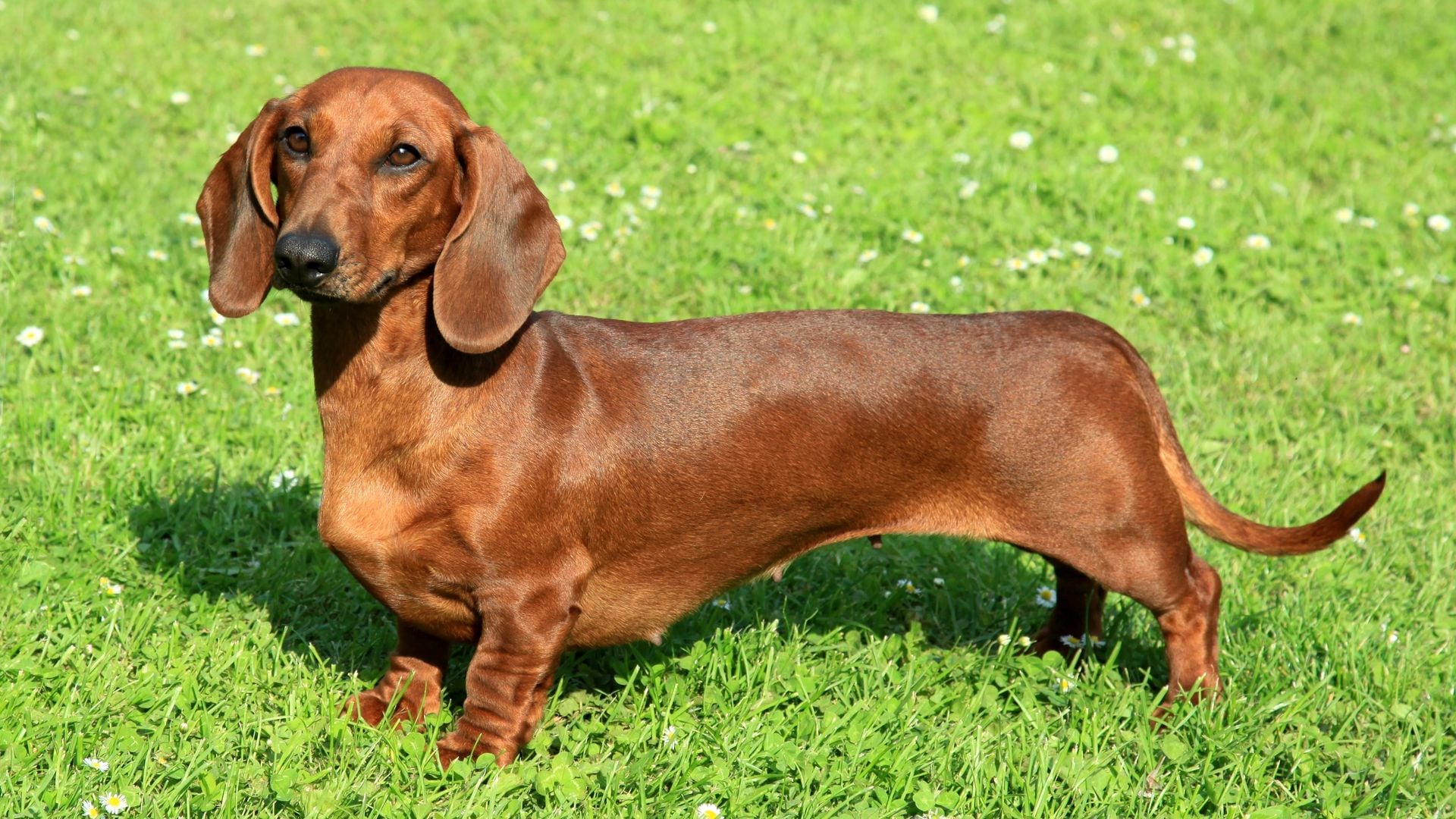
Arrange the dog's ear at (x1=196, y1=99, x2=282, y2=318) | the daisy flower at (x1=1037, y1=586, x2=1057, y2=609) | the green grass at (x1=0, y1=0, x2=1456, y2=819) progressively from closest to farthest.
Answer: the dog's ear at (x1=196, y1=99, x2=282, y2=318) → the green grass at (x1=0, y1=0, x2=1456, y2=819) → the daisy flower at (x1=1037, y1=586, x2=1057, y2=609)

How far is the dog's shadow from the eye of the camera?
145 inches

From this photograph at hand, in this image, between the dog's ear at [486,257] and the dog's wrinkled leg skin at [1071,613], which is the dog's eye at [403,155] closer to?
the dog's ear at [486,257]

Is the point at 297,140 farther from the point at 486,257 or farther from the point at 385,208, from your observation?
the point at 486,257

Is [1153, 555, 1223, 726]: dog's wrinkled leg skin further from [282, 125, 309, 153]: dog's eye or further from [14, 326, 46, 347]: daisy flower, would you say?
[14, 326, 46, 347]: daisy flower

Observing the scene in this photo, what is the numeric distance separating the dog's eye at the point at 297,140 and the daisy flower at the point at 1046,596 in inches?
98.0

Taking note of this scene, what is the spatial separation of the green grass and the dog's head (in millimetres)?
1070

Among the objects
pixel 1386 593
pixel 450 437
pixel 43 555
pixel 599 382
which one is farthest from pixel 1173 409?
pixel 43 555

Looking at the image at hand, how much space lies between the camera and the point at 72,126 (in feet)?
20.3

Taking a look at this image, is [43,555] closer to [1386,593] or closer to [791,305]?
[791,305]

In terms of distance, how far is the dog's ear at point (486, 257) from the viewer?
9.27 feet

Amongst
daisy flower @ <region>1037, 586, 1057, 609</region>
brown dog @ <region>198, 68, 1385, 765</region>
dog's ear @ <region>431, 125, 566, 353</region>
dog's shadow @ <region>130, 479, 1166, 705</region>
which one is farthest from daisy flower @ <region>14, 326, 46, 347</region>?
daisy flower @ <region>1037, 586, 1057, 609</region>

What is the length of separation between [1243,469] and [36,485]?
3.89 metres

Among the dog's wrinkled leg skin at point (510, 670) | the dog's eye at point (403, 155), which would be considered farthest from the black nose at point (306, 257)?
the dog's wrinkled leg skin at point (510, 670)

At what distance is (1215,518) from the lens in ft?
11.7
